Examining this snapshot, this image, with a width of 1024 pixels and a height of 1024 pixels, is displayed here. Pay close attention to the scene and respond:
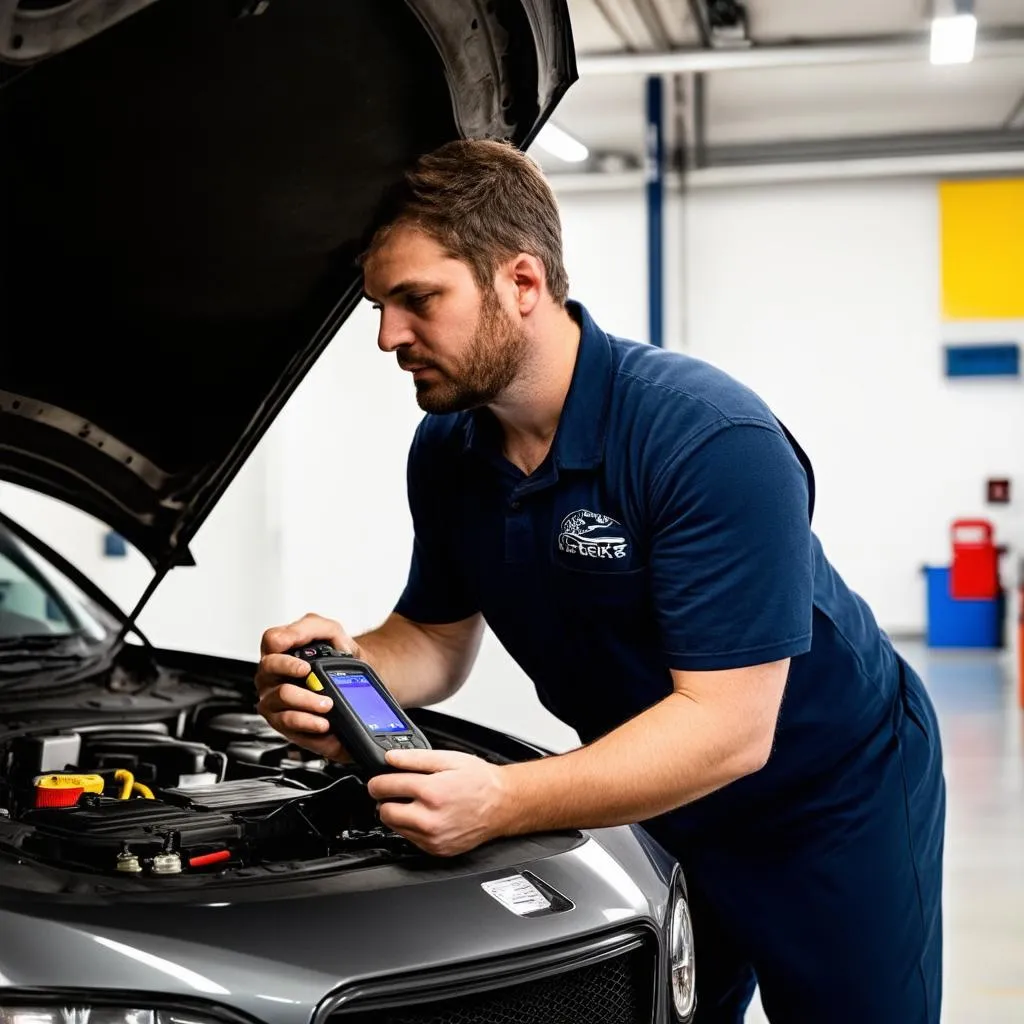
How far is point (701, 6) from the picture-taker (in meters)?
7.21

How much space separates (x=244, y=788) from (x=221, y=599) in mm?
3925

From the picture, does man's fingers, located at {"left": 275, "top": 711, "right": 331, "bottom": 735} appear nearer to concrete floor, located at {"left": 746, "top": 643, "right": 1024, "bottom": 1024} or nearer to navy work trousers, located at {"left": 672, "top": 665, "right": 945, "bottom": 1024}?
navy work trousers, located at {"left": 672, "top": 665, "right": 945, "bottom": 1024}

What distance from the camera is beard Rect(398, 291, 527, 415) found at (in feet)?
5.35

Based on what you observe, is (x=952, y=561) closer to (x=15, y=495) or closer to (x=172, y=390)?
(x=15, y=495)

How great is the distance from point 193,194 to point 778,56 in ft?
20.1

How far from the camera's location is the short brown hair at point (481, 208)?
1.62 meters

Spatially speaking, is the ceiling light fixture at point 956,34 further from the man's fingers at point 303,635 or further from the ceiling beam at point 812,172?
the man's fingers at point 303,635

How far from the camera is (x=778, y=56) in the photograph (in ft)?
24.3

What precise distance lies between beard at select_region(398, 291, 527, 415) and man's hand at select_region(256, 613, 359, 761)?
0.30 metres

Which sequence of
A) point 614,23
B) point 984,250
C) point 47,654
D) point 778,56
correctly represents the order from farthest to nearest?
1. point 984,250
2. point 778,56
3. point 614,23
4. point 47,654

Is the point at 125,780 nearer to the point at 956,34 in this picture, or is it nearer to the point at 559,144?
the point at 956,34

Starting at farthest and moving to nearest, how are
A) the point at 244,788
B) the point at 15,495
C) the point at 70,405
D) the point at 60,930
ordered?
the point at 15,495 < the point at 70,405 < the point at 244,788 < the point at 60,930

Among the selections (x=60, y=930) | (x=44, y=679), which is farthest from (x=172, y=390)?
(x=60, y=930)

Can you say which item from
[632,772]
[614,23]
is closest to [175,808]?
[632,772]
